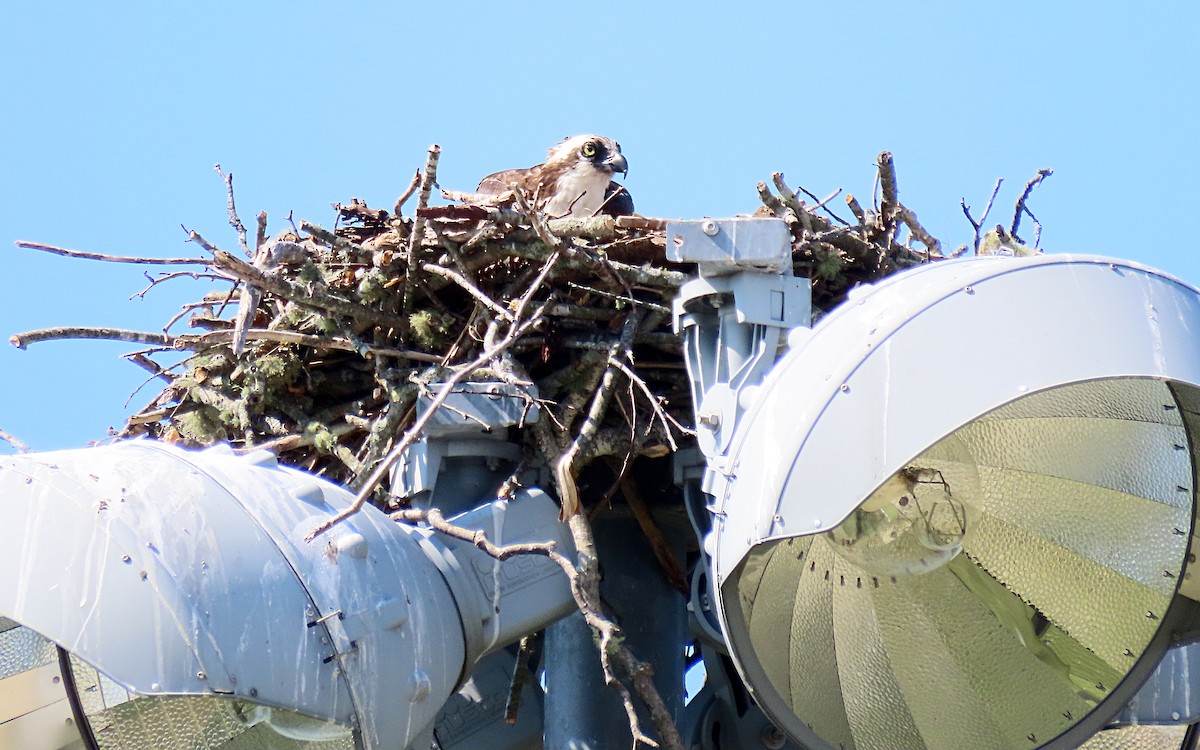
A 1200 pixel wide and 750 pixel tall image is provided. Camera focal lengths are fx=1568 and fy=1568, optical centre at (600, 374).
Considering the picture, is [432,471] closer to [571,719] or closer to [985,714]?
[571,719]

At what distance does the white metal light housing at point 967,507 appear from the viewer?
122 inches

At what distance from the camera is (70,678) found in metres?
3.58

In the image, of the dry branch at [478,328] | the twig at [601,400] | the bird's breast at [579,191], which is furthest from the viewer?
the bird's breast at [579,191]

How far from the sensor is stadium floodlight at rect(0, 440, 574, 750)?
10.7ft

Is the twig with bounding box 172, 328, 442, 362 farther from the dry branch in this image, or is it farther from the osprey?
the osprey

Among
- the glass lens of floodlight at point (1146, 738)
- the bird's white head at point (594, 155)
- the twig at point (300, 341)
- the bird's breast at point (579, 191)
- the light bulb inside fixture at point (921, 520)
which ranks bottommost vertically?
the glass lens of floodlight at point (1146, 738)

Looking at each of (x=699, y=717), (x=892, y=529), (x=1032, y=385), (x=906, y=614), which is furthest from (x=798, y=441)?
(x=699, y=717)

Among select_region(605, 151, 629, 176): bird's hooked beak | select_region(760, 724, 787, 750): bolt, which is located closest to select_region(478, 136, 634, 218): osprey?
select_region(605, 151, 629, 176): bird's hooked beak

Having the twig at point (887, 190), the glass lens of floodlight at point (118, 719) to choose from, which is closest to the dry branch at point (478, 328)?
the twig at point (887, 190)

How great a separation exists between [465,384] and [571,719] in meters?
1.20

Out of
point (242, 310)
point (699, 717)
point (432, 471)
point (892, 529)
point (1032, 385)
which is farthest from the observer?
point (699, 717)

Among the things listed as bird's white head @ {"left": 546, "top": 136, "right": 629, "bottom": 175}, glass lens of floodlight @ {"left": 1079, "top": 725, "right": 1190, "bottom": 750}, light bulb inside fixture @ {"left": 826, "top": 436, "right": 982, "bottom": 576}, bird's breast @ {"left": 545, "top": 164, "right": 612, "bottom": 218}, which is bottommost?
glass lens of floodlight @ {"left": 1079, "top": 725, "right": 1190, "bottom": 750}

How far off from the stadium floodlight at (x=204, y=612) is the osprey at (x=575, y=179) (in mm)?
4669

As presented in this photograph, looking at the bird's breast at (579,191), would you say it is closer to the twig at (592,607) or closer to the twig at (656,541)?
the twig at (656,541)
